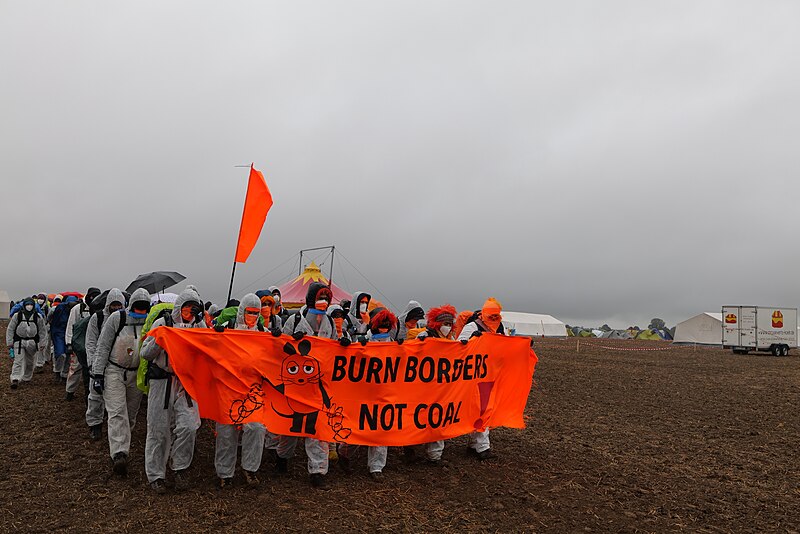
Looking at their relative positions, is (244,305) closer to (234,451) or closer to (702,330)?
(234,451)

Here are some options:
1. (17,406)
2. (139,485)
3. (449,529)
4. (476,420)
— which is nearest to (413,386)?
(476,420)

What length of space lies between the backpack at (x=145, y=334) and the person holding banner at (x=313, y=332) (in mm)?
1472

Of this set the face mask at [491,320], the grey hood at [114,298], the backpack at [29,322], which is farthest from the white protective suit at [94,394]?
the backpack at [29,322]

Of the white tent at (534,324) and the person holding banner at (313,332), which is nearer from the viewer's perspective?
the person holding banner at (313,332)

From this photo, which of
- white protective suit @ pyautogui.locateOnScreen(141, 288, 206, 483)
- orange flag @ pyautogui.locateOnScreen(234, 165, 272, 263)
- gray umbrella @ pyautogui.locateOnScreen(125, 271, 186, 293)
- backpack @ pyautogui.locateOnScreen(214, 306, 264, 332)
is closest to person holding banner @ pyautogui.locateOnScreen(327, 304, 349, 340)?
backpack @ pyautogui.locateOnScreen(214, 306, 264, 332)

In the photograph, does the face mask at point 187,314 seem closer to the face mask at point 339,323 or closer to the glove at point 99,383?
the glove at point 99,383

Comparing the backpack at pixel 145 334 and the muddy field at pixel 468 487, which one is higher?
the backpack at pixel 145 334

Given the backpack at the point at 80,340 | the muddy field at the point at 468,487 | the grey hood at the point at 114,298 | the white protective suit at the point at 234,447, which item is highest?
the grey hood at the point at 114,298

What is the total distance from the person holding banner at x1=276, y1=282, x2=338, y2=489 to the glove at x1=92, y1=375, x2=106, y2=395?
2391mm

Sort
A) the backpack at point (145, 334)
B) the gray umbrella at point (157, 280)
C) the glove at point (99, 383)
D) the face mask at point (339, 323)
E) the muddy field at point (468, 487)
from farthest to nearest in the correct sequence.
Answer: the gray umbrella at point (157, 280) < the face mask at point (339, 323) < the glove at point (99, 383) < the backpack at point (145, 334) < the muddy field at point (468, 487)

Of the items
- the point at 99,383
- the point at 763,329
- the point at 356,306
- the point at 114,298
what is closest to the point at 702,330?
the point at 763,329

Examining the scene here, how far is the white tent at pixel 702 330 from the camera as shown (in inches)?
2137

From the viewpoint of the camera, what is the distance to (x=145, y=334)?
7059 mm

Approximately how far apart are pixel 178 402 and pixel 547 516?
4.39m
